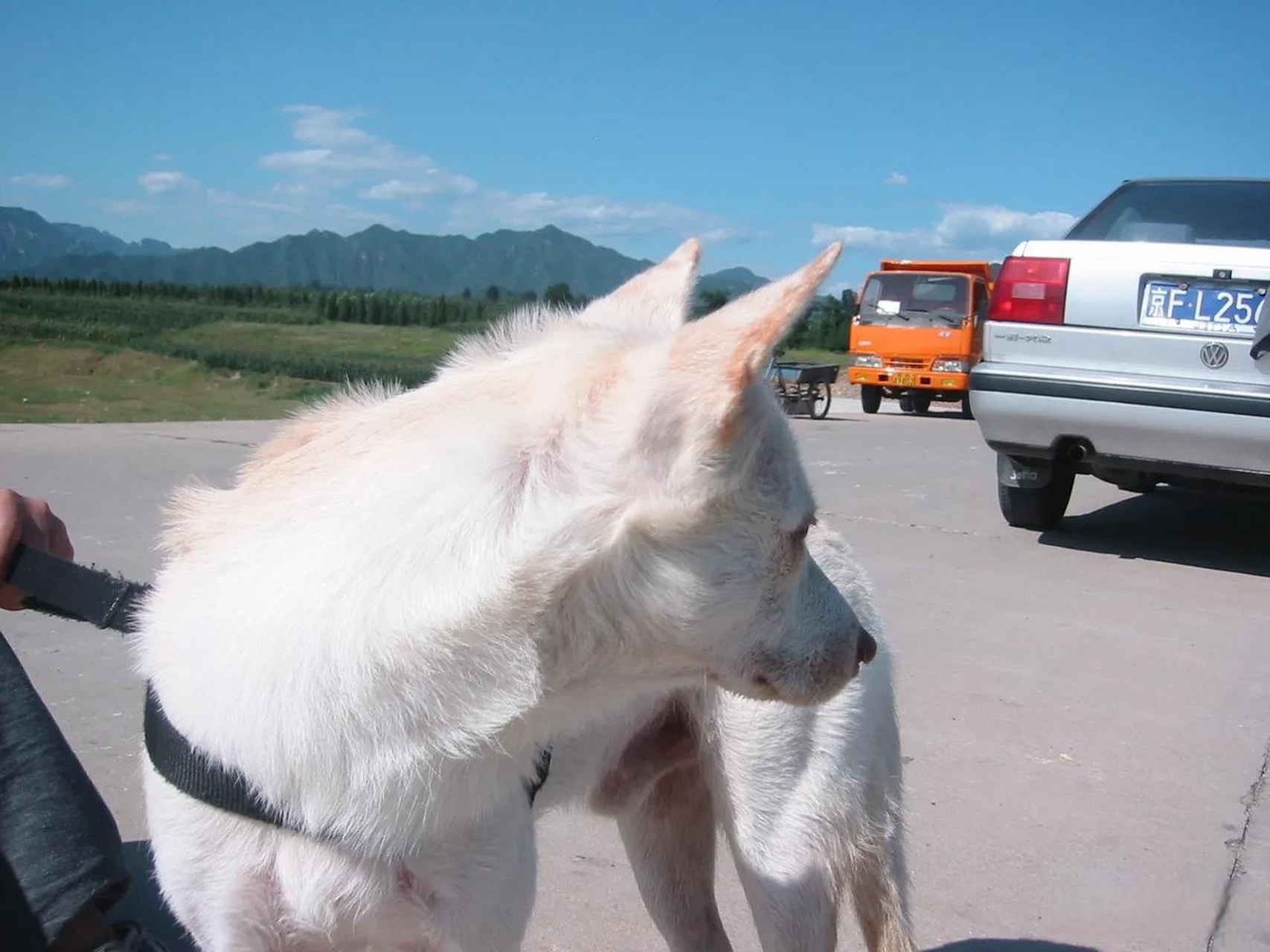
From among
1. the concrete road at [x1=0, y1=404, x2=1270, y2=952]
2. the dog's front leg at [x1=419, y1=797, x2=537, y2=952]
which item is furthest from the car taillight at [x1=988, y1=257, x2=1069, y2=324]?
the dog's front leg at [x1=419, y1=797, x2=537, y2=952]

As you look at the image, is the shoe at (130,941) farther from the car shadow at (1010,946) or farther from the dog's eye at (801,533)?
the car shadow at (1010,946)

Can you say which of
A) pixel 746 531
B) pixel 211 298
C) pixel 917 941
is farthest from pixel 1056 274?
pixel 211 298

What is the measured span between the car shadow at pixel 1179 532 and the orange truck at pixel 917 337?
Result: 371 inches

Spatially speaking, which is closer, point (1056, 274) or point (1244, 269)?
point (1244, 269)

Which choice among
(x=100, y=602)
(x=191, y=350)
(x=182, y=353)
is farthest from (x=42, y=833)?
(x=191, y=350)

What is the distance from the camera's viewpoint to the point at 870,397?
61.5ft

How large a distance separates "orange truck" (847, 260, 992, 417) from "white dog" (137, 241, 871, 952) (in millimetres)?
17008

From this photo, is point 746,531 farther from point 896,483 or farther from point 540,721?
point 896,483

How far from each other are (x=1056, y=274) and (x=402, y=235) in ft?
220

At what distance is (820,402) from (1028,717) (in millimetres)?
12534

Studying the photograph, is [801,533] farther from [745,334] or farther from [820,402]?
[820,402]

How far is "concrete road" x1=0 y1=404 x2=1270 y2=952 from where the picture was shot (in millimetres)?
2871

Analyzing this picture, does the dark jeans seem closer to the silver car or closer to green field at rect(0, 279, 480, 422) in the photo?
the silver car

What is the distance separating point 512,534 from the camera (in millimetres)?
1512
